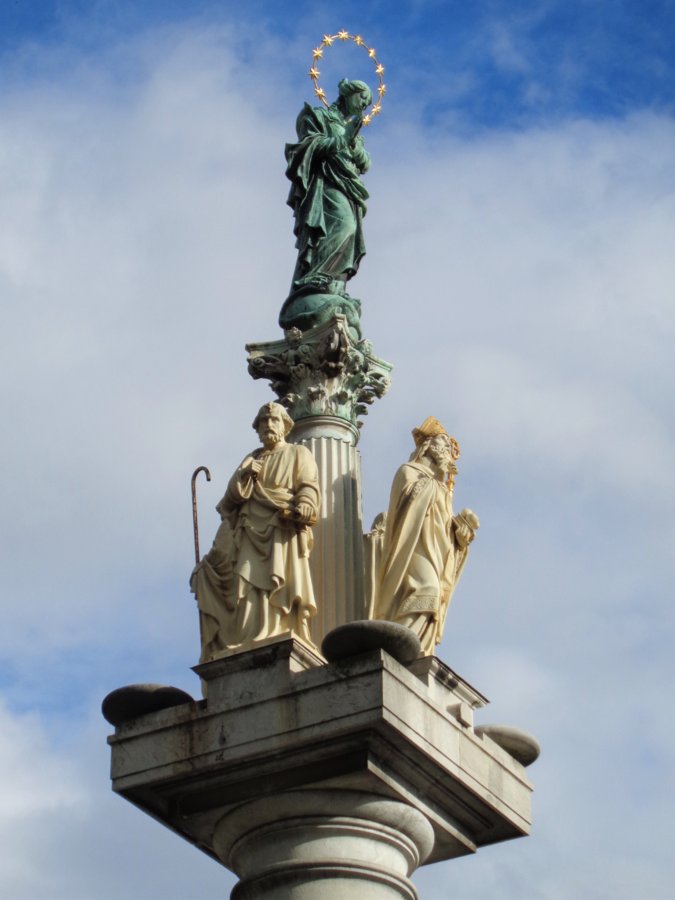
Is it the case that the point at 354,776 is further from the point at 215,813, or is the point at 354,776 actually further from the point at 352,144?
the point at 352,144

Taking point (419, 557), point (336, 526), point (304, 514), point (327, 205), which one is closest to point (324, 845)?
point (304, 514)

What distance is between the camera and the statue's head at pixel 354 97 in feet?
78.3

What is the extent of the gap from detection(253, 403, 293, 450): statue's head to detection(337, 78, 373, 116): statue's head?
16.9 feet

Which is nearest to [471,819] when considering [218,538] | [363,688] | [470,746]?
[470,746]

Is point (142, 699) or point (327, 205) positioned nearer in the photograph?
point (142, 699)

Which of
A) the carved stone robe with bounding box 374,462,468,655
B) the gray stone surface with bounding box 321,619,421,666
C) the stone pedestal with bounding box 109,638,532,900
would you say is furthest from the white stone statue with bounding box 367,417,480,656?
the gray stone surface with bounding box 321,619,421,666

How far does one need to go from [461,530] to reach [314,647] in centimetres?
254

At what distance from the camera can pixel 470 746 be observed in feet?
59.3

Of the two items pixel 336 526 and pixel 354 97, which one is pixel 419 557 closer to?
pixel 336 526

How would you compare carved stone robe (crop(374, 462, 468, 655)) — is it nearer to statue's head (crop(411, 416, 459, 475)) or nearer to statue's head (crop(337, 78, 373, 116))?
statue's head (crop(411, 416, 459, 475))

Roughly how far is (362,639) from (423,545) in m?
2.54

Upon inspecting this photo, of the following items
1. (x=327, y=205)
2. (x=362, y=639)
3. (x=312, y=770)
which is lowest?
(x=312, y=770)

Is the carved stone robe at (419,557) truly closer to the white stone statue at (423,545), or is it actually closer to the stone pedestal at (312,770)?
the white stone statue at (423,545)

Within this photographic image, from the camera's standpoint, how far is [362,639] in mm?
17219
